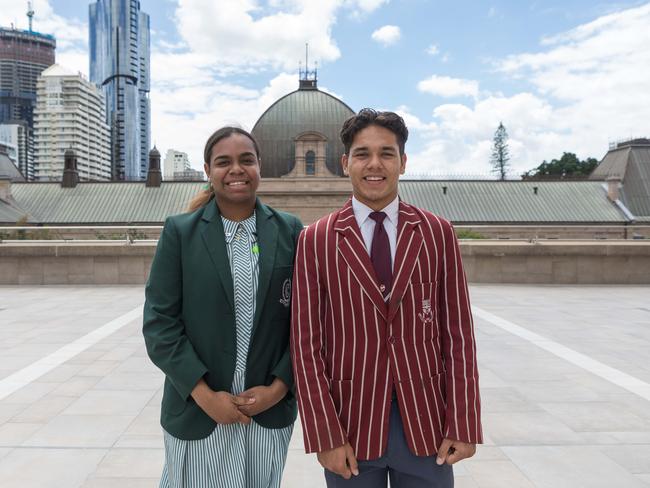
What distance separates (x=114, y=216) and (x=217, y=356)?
52.1 metres

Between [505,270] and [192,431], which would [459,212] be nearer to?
[505,270]

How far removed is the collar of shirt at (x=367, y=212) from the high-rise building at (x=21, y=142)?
190 meters

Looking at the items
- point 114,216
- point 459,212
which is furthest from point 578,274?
point 114,216

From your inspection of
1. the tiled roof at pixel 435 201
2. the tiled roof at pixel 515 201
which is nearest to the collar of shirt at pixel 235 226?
the tiled roof at pixel 515 201

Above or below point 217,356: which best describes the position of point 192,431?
below

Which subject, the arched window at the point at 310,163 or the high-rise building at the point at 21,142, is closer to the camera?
the arched window at the point at 310,163

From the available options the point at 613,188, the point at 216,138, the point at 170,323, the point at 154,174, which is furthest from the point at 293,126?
the point at 170,323

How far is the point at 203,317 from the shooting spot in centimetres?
260

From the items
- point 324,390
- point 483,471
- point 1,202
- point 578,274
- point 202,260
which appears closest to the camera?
point 324,390

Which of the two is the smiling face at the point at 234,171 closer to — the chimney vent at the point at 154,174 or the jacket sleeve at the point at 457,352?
the jacket sleeve at the point at 457,352

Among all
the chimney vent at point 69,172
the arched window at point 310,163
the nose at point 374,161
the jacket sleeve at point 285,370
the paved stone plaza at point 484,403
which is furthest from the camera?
the chimney vent at point 69,172

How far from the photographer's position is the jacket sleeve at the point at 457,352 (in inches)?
96.4

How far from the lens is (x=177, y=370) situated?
2.53m

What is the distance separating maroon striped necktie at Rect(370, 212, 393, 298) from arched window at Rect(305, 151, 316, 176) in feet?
157
